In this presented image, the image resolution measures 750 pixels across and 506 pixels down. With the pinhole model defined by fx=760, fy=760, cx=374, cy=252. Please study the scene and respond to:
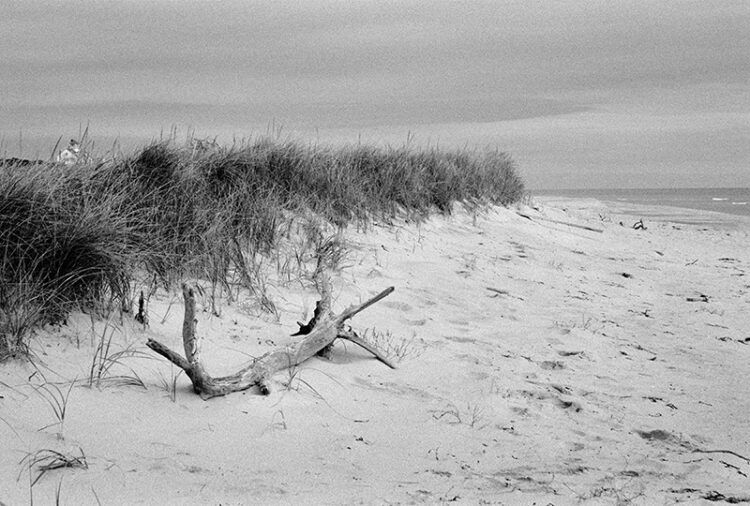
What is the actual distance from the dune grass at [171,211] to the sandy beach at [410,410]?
0.25 meters

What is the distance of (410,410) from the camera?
415 centimetres

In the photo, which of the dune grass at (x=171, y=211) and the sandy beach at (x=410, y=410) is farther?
the dune grass at (x=171, y=211)

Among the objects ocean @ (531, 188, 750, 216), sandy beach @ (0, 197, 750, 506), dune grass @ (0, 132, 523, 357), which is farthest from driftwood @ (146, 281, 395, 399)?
ocean @ (531, 188, 750, 216)

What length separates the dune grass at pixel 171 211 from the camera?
4387 mm

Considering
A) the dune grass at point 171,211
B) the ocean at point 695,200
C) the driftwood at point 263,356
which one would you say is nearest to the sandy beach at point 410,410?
the driftwood at point 263,356

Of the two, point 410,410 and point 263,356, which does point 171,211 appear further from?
point 410,410

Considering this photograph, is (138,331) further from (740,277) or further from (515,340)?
(740,277)

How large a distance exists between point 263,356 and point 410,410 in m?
0.86

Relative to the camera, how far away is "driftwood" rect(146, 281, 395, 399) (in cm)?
387

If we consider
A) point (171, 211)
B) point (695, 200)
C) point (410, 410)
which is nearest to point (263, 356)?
point (410, 410)

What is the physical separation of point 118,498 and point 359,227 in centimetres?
520

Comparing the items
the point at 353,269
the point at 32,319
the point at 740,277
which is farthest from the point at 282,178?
the point at 740,277

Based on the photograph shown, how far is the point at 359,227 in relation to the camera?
7949mm

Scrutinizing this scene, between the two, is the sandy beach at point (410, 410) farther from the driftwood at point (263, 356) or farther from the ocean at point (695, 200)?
the ocean at point (695, 200)
